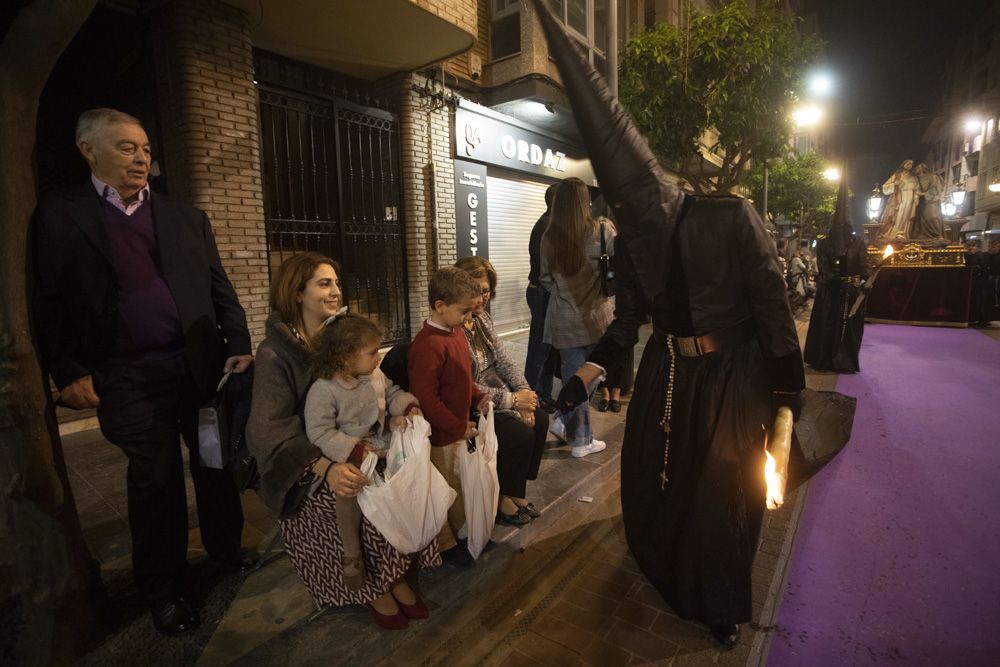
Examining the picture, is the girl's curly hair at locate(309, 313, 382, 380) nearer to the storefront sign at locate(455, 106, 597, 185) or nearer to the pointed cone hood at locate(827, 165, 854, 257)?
the storefront sign at locate(455, 106, 597, 185)

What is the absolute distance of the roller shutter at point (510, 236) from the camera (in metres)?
10.4

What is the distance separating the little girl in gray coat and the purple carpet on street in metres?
1.91

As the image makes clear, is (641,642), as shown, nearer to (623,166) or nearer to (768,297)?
(768,297)

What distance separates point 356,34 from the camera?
6926 mm

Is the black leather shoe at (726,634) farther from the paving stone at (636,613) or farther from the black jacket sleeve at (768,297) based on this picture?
the black jacket sleeve at (768,297)

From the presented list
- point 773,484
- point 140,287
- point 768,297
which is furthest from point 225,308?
point 773,484

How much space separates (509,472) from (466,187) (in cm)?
677

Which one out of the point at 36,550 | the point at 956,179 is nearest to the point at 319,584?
the point at 36,550

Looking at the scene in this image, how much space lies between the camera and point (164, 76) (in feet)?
19.3

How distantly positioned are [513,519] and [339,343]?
1.73 metres

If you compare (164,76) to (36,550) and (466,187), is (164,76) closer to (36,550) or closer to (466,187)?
(466,187)

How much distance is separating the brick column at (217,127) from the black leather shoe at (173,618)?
4203mm

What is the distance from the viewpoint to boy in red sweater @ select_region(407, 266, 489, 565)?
2.81 metres

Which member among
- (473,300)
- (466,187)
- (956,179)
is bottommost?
(473,300)
